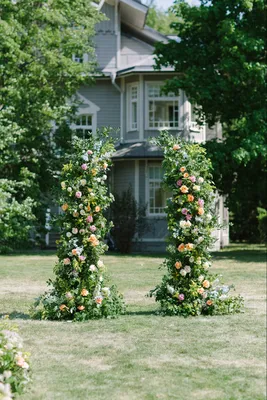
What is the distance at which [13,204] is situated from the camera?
2117 centimetres

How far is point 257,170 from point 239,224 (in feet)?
38.6

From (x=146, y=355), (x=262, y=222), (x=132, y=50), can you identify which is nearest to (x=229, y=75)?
(x=132, y=50)

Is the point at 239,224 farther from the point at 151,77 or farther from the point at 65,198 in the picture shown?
the point at 65,198

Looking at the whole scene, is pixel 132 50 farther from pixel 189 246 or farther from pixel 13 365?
pixel 13 365

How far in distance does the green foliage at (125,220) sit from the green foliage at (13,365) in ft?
61.8

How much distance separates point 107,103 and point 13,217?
8189 mm

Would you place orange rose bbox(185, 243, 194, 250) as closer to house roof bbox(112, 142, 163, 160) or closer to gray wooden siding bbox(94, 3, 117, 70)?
house roof bbox(112, 142, 163, 160)

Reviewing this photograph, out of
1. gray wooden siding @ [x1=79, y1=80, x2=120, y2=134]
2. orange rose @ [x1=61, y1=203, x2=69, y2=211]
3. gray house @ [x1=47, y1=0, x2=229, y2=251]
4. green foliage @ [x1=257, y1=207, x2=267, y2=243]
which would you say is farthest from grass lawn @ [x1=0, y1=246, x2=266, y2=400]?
green foliage @ [x1=257, y1=207, x2=267, y2=243]

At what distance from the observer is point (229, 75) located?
2209 centimetres

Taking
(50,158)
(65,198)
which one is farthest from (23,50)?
(65,198)

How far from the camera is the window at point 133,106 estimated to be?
27.6m

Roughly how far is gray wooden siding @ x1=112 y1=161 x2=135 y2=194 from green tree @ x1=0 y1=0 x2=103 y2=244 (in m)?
3.94

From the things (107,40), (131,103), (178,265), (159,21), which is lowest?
(178,265)

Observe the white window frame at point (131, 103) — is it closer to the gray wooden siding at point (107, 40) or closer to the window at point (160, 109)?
the window at point (160, 109)
